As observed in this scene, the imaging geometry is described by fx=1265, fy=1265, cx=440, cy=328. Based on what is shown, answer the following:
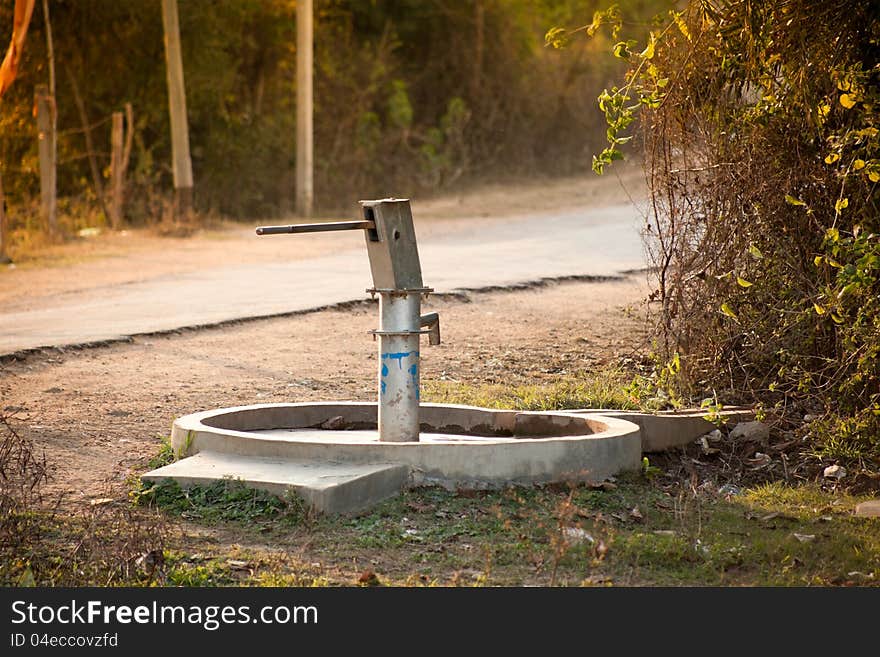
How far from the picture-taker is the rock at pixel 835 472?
569cm

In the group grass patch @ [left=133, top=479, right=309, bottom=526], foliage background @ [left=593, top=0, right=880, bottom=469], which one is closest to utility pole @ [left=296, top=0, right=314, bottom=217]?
foliage background @ [left=593, top=0, right=880, bottom=469]

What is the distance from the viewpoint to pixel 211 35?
73.2 feet

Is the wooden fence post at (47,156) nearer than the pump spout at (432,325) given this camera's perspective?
No

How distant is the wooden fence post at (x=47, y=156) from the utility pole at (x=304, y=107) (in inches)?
211

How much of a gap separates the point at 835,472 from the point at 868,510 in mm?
618

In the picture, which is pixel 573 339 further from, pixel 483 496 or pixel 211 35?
pixel 211 35

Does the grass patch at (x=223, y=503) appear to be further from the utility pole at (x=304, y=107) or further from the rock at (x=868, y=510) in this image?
the utility pole at (x=304, y=107)

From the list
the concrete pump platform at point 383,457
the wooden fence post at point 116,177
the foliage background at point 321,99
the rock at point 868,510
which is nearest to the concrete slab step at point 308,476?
the concrete pump platform at point 383,457

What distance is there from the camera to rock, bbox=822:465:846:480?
18.7 feet

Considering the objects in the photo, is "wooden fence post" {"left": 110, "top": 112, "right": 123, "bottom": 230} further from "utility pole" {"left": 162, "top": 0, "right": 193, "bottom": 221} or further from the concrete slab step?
the concrete slab step

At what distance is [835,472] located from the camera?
5734 mm

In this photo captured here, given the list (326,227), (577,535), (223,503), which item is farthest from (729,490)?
(223,503)

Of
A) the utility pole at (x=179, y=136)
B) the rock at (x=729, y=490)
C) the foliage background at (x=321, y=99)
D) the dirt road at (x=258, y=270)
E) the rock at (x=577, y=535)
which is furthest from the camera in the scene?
the foliage background at (x=321, y=99)

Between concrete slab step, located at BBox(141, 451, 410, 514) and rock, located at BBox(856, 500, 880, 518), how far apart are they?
6.04 ft
